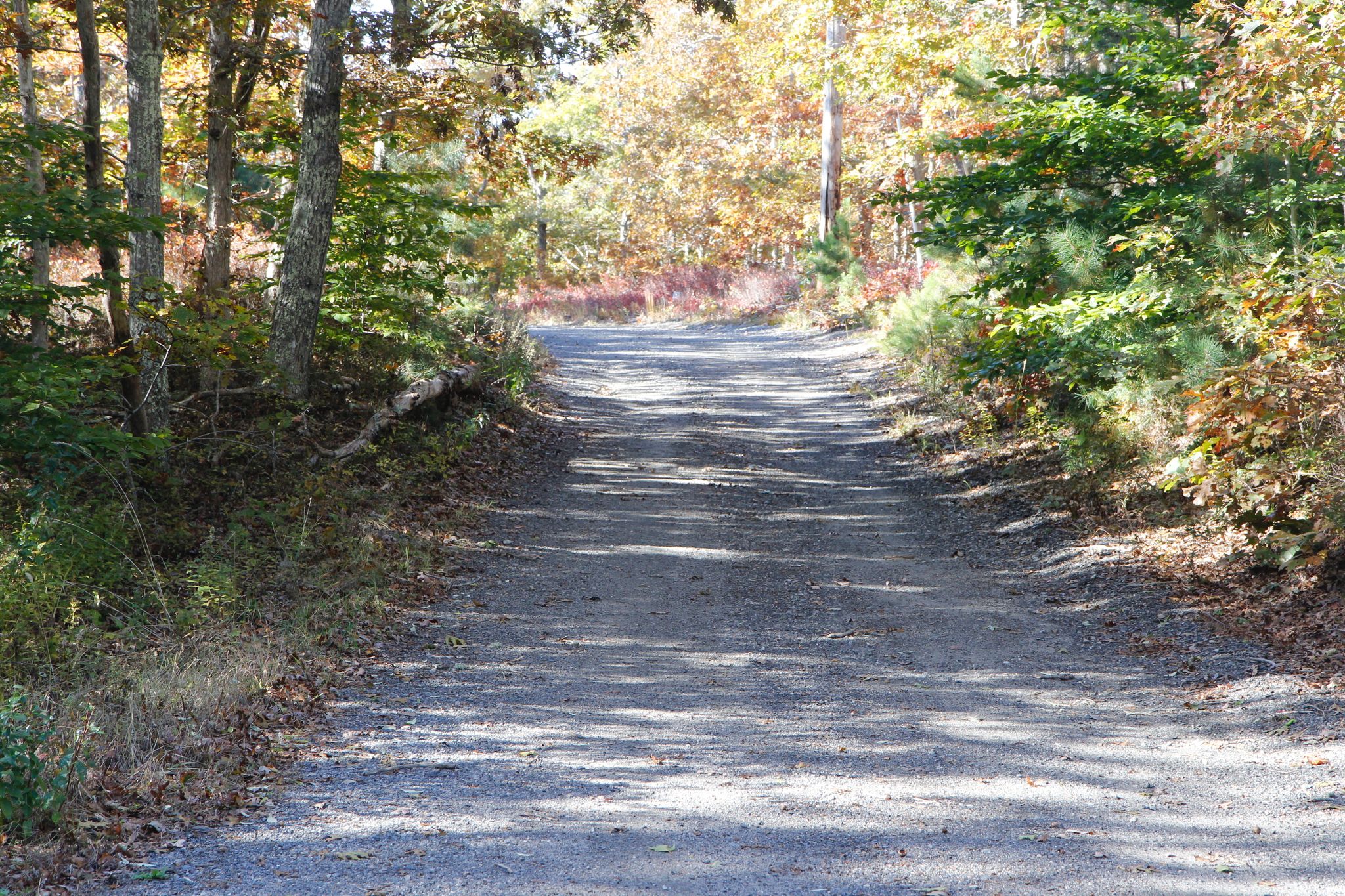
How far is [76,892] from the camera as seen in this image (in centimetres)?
369

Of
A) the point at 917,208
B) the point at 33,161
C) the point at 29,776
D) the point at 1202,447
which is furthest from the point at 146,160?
the point at 917,208

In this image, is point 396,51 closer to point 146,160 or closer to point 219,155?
point 146,160

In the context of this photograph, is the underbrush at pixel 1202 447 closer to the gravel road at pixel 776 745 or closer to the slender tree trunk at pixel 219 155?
the gravel road at pixel 776 745

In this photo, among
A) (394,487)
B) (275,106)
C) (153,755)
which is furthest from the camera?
(275,106)

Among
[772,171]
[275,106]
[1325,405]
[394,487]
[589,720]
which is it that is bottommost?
[589,720]

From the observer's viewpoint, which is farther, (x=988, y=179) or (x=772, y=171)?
(x=772, y=171)

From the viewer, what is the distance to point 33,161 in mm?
9094

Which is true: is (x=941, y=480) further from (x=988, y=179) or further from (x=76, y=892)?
(x=76, y=892)

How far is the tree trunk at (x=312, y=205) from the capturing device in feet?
32.6

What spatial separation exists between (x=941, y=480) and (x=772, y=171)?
27.6 meters

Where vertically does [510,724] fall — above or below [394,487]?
below

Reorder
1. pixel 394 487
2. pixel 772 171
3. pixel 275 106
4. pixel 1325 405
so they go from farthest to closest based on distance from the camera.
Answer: pixel 772 171, pixel 275 106, pixel 394 487, pixel 1325 405

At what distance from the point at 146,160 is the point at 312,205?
1.57 meters

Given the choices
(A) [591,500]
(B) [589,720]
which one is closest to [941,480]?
(A) [591,500]
